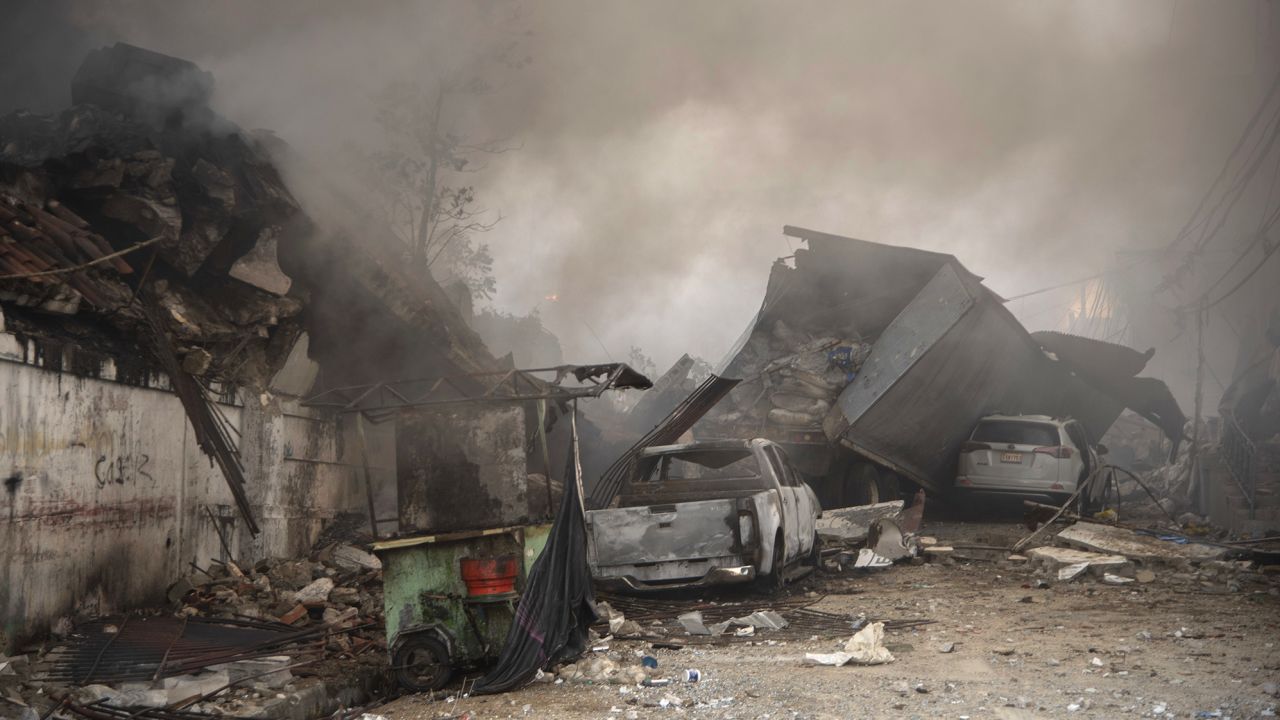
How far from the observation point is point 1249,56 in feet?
62.6

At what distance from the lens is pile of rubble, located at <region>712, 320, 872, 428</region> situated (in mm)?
13328

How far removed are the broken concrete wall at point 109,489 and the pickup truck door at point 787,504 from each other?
16.7 ft

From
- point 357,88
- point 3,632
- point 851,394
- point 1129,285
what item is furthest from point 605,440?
point 1129,285

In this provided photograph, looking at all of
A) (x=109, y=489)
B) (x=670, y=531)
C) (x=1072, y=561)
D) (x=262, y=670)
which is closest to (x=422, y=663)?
(x=262, y=670)

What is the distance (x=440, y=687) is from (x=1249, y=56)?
67.6ft

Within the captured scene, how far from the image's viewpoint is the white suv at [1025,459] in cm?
1284

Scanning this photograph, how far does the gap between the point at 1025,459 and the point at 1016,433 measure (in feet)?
1.40

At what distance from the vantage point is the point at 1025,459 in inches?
512

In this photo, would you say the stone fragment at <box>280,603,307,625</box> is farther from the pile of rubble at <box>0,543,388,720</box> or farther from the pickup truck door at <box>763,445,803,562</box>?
the pickup truck door at <box>763,445,803,562</box>

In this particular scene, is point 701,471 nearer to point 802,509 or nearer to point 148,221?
point 802,509

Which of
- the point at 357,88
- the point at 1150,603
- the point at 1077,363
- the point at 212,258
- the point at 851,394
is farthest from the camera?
the point at 1077,363

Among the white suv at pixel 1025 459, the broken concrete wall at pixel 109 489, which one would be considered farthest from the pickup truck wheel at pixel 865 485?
the broken concrete wall at pixel 109 489

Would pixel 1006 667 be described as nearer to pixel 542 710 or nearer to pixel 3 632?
pixel 542 710

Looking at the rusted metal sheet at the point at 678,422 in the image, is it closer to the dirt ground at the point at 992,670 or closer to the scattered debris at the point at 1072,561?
the dirt ground at the point at 992,670
